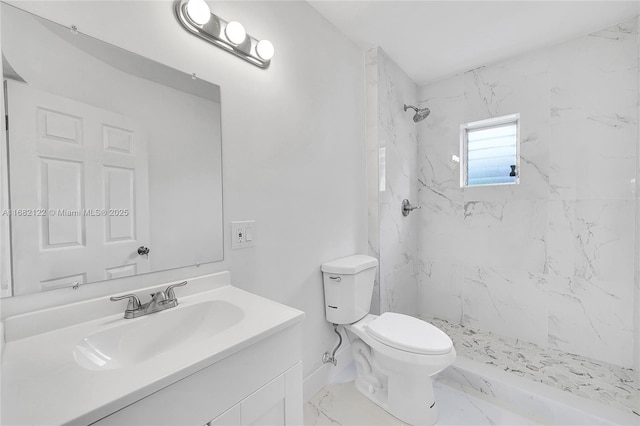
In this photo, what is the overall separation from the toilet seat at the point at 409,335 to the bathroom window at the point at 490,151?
4.79 feet

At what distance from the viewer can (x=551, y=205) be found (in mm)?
2012

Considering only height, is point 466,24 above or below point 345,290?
above

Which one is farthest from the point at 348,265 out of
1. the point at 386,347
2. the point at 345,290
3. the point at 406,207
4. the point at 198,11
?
the point at 198,11

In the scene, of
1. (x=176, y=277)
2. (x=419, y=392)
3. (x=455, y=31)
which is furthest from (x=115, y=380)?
(x=455, y=31)

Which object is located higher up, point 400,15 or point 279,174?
point 400,15

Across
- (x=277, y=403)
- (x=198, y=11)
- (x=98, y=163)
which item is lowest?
(x=277, y=403)

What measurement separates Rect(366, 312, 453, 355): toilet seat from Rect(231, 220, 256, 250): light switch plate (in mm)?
848

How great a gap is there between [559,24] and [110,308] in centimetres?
287

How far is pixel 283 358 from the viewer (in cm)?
83

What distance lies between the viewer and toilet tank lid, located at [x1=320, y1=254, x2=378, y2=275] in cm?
161

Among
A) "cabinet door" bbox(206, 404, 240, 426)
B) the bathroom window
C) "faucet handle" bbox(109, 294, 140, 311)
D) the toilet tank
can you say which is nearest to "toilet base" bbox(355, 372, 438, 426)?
the toilet tank

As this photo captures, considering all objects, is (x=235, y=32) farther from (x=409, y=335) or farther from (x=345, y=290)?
(x=409, y=335)

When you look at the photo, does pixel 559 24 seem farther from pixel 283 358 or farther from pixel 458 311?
pixel 283 358

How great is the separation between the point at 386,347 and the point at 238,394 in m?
0.93
